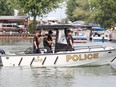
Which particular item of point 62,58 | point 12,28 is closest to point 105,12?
point 12,28

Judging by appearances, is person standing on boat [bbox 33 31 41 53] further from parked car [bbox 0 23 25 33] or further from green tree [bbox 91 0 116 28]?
green tree [bbox 91 0 116 28]

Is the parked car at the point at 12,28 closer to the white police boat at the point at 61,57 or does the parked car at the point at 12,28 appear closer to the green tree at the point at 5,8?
the green tree at the point at 5,8

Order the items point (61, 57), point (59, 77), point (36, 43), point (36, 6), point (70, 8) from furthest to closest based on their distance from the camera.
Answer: point (70, 8) < point (36, 6) < point (36, 43) < point (61, 57) < point (59, 77)

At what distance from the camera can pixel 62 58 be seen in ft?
91.3

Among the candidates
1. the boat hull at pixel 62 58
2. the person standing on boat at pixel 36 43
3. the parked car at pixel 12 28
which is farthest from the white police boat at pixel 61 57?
the parked car at pixel 12 28

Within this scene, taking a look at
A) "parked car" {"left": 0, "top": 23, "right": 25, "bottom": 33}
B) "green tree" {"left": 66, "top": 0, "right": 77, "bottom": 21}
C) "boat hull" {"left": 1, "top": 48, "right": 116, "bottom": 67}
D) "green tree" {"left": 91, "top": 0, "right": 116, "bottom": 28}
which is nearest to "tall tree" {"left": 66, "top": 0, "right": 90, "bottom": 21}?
"green tree" {"left": 66, "top": 0, "right": 77, "bottom": 21}

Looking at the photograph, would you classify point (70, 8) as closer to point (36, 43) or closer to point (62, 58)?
point (36, 43)

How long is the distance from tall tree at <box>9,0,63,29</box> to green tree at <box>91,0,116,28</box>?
677 cm

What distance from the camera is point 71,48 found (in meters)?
28.2

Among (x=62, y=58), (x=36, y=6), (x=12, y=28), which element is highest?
(x=62, y=58)

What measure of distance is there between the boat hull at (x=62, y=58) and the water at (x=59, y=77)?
380 mm

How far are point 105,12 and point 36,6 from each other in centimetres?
1226

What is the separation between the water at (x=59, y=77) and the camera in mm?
21797

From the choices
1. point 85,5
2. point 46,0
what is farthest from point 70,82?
point 85,5
